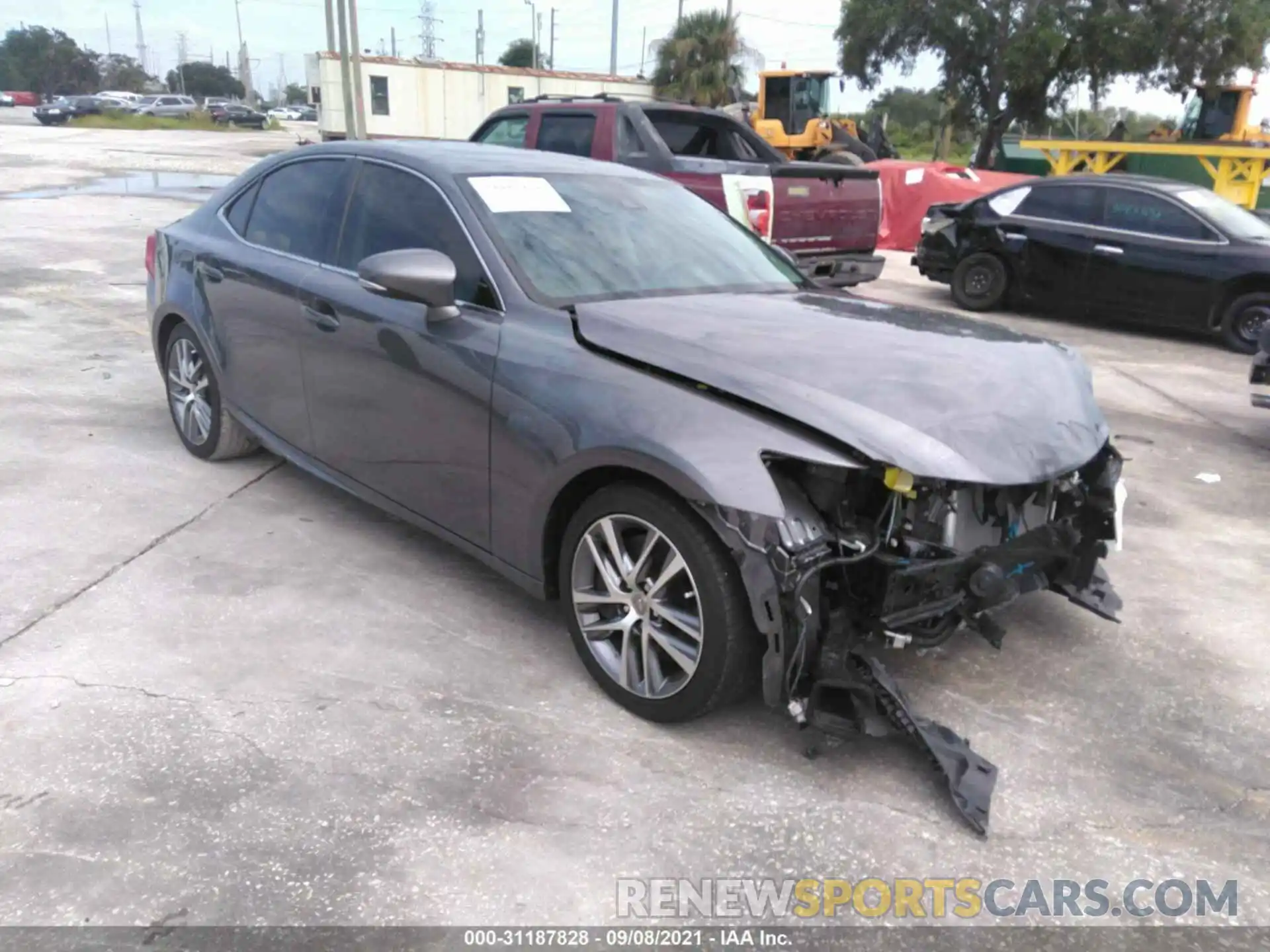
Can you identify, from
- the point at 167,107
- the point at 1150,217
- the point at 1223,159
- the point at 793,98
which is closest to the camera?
the point at 1150,217

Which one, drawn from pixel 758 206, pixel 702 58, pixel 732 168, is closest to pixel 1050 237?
pixel 758 206

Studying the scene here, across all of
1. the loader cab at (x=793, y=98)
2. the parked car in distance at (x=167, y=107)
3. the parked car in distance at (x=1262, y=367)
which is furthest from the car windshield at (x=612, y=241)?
the parked car in distance at (x=167, y=107)

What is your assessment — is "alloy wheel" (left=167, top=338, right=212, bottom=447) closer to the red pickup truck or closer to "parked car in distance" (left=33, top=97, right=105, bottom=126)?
the red pickup truck

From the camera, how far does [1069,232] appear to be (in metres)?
10.2

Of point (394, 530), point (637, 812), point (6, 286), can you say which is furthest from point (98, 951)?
point (6, 286)

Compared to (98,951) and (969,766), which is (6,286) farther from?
(969,766)

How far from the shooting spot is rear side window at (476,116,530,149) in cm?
991

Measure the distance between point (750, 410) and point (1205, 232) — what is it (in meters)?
8.38

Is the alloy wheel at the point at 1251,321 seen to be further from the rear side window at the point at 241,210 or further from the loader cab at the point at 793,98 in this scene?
the loader cab at the point at 793,98

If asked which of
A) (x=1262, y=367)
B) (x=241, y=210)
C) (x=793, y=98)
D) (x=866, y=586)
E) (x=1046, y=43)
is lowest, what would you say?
(x=1262, y=367)

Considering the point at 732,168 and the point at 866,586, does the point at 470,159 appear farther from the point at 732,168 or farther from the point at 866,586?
the point at 732,168

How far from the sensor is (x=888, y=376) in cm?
304

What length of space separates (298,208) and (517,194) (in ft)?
3.98

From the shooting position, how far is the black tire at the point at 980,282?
10.8 m
